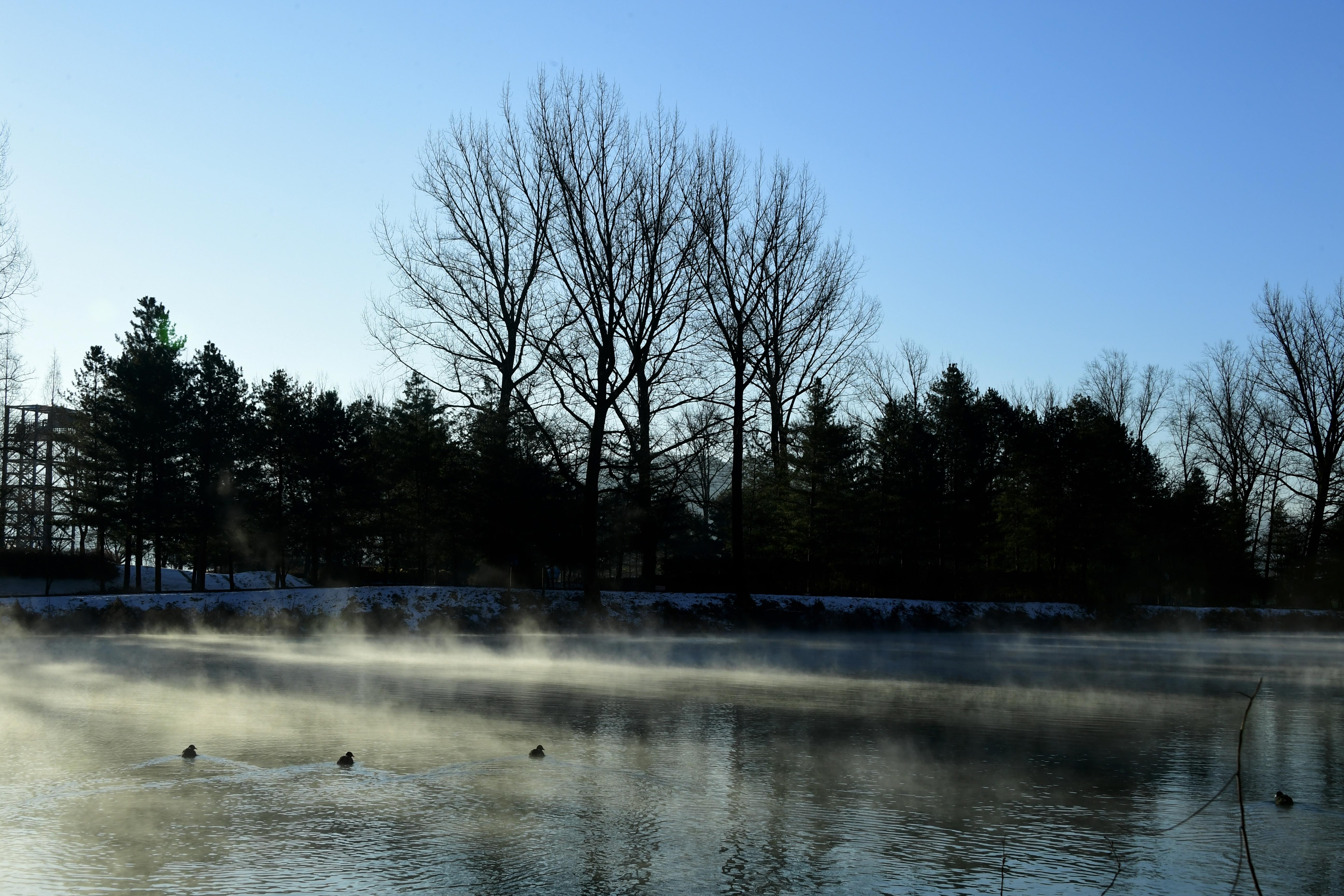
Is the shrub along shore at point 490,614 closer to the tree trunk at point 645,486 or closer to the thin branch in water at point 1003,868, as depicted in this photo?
the tree trunk at point 645,486

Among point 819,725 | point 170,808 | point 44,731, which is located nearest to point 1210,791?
point 819,725

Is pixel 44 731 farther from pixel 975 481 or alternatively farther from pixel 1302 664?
pixel 975 481

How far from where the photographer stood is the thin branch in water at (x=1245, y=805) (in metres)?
2.92

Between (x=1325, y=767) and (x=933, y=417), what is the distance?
55.3 meters

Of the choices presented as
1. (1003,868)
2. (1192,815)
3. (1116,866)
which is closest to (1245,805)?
(1192,815)

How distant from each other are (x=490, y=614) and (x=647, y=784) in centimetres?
2244

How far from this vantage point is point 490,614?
3025 centimetres

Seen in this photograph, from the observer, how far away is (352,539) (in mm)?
43625

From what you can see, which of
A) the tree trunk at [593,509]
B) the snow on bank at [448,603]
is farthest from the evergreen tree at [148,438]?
the tree trunk at [593,509]

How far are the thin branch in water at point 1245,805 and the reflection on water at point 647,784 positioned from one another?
174 millimetres

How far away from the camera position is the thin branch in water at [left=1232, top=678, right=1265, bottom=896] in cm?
292

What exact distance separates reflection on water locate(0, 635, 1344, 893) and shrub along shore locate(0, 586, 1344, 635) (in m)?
11.8

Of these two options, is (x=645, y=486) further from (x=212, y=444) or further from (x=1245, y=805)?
(x=1245, y=805)

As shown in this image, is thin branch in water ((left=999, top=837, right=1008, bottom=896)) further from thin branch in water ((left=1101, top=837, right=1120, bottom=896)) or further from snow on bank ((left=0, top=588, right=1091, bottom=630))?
snow on bank ((left=0, top=588, right=1091, bottom=630))
